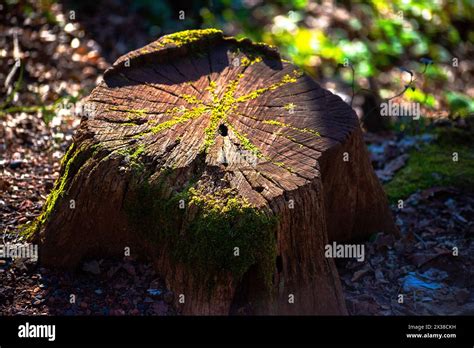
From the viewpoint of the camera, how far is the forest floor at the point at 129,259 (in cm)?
352

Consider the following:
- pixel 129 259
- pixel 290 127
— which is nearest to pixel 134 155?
pixel 129 259

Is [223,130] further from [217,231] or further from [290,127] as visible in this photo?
[217,231]

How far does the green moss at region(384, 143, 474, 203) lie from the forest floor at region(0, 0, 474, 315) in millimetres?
60

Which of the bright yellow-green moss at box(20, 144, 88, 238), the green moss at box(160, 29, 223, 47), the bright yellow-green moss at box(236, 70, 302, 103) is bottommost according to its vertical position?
the bright yellow-green moss at box(20, 144, 88, 238)

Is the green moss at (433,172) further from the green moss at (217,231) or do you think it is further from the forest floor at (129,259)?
the green moss at (217,231)

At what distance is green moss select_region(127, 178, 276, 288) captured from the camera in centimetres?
313

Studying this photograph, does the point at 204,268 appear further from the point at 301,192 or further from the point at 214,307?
the point at 301,192

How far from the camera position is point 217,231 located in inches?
125

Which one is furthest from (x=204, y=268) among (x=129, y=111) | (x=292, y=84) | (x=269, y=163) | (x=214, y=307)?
(x=292, y=84)

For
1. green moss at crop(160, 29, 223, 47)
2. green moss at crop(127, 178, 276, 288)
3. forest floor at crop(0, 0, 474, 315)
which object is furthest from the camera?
green moss at crop(160, 29, 223, 47)

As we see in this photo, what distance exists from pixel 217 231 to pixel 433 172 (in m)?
2.51

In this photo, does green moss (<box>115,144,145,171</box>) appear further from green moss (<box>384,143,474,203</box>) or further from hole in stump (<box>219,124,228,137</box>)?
green moss (<box>384,143,474,203</box>)

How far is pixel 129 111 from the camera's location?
3.73 meters

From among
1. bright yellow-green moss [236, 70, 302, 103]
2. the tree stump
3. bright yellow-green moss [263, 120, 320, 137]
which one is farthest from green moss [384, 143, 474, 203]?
bright yellow-green moss [263, 120, 320, 137]
